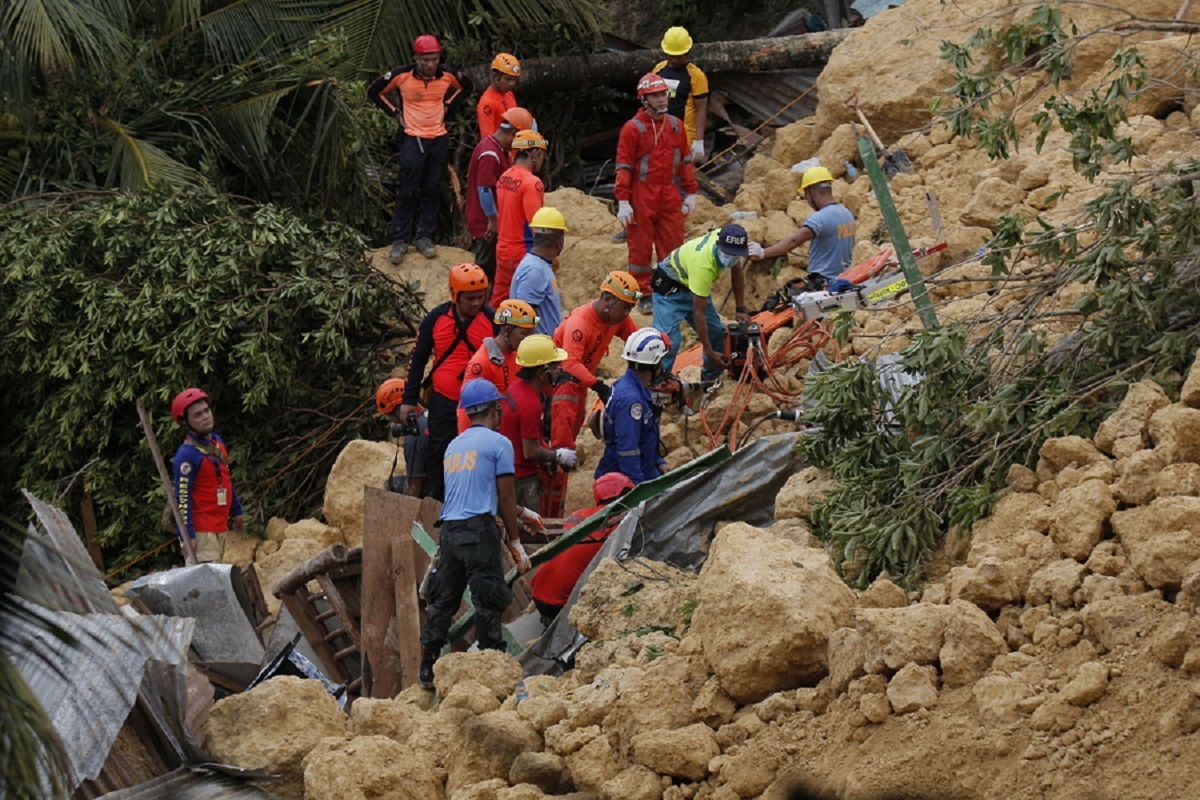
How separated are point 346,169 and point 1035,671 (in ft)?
31.7

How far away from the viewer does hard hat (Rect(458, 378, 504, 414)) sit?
8.59 meters

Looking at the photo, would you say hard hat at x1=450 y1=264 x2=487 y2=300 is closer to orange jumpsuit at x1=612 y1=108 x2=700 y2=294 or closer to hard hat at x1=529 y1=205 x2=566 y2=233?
hard hat at x1=529 y1=205 x2=566 y2=233

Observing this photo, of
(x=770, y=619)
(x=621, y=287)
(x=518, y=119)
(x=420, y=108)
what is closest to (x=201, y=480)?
(x=621, y=287)

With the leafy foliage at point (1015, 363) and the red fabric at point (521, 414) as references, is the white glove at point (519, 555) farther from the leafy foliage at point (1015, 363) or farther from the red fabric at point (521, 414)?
the leafy foliage at point (1015, 363)

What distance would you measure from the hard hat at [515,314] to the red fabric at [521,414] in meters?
0.34

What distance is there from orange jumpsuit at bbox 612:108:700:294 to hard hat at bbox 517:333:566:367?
11.2 feet

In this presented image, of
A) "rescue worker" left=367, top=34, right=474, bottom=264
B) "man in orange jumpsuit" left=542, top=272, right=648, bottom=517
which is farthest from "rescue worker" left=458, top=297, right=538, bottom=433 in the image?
"rescue worker" left=367, top=34, right=474, bottom=264

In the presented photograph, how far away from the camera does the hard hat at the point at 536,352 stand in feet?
32.0

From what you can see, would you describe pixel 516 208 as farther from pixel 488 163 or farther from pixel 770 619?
pixel 770 619

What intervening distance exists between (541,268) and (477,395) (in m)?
2.82

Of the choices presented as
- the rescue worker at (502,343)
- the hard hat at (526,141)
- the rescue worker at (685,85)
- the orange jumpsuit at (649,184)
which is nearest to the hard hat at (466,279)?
the rescue worker at (502,343)

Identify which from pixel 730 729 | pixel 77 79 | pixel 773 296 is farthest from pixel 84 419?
pixel 730 729

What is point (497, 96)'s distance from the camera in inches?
549

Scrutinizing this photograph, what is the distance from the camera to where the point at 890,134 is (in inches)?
554
